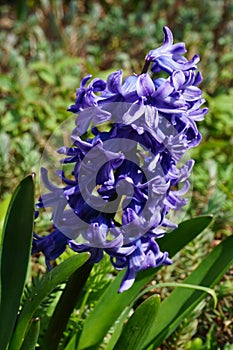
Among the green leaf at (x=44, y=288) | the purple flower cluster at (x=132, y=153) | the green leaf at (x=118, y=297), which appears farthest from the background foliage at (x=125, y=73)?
the purple flower cluster at (x=132, y=153)

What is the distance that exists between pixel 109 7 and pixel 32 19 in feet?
2.75

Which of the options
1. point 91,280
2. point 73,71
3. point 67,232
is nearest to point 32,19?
point 73,71

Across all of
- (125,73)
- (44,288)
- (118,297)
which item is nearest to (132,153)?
(44,288)

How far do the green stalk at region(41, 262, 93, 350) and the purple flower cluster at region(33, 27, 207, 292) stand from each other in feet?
0.32

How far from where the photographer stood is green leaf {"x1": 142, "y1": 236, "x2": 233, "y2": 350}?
176 centimetres

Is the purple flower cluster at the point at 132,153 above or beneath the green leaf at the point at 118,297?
above

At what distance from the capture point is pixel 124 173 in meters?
1.48

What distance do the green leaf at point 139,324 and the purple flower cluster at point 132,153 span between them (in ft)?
0.25

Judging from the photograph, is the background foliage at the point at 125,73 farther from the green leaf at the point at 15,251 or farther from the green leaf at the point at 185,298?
the green leaf at the point at 15,251

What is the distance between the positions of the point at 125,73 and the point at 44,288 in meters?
2.10

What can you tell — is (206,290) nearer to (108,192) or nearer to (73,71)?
(108,192)

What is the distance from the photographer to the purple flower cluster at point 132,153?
4.57ft

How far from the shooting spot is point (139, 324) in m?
1.58

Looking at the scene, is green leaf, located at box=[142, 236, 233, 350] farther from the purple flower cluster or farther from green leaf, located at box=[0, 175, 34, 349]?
green leaf, located at box=[0, 175, 34, 349]
